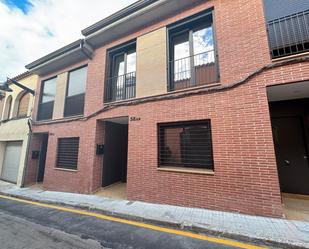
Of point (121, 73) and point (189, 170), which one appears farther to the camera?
point (121, 73)

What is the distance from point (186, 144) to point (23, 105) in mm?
11367

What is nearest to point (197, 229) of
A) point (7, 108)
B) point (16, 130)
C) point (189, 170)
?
point (189, 170)

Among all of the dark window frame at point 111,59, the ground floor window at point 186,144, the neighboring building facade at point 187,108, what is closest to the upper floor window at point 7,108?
the neighboring building facade at point 187,108

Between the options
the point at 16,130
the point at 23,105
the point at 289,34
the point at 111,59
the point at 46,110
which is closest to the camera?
the point at 289,34

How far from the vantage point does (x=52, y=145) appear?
756 cm

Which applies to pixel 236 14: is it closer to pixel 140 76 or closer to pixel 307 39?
pixel 307 39

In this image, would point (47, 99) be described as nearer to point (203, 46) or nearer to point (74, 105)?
point (74, 105)

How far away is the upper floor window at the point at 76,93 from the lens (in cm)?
745

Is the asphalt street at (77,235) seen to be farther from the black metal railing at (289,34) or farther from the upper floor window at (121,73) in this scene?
the black metal railing at (289,34)

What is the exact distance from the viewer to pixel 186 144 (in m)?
4.93

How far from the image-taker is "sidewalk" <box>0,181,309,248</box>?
2.76m

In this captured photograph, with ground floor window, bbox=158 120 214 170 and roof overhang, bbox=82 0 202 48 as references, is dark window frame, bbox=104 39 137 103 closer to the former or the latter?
roof overhang, bbox=82 0 202 48

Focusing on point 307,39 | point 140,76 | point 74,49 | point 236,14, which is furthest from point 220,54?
point 74,49

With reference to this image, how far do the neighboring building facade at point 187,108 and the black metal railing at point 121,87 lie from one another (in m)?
0.05
